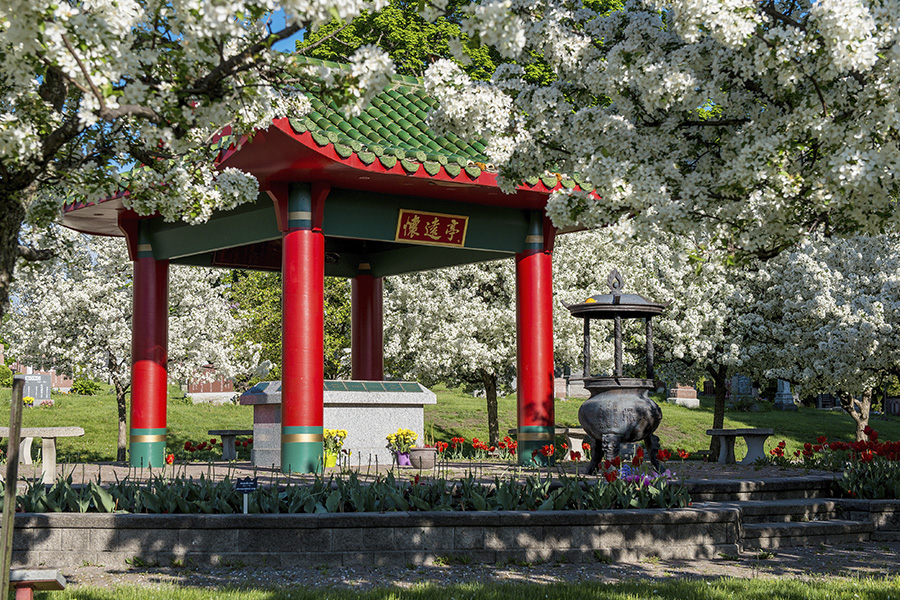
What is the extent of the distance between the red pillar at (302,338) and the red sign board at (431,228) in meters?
1.62

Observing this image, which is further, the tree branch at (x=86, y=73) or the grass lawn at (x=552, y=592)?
the grass lawn at (x=552, y=592)

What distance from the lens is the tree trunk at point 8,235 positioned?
5484 mm

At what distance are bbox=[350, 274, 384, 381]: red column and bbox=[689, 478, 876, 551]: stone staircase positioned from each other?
9.48 meters

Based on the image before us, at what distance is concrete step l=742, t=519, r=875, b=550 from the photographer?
30.9 feet

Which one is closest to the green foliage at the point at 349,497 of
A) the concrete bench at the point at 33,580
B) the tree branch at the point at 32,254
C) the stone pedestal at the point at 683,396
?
the tree branch at the point at 32,254

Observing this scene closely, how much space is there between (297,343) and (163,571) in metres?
5.88

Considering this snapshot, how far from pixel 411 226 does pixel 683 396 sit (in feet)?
104

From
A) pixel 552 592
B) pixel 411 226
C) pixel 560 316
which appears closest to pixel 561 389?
pixel 560 316

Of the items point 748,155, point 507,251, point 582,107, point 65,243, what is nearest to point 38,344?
point 507,251

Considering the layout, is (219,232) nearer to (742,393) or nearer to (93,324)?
(93,324)

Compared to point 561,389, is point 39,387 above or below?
above

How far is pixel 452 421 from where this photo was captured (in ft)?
103

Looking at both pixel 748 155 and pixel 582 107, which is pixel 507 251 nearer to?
pixel 582 107

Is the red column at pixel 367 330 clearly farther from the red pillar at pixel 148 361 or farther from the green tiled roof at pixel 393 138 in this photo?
the green tiled roof at pixel 393 138
